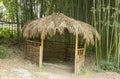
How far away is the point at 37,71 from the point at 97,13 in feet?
10.2

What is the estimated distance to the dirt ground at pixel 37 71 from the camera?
717cm

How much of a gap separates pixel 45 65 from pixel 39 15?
3.36 metres

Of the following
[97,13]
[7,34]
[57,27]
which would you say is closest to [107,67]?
[97,13]

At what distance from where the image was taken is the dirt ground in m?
7.17

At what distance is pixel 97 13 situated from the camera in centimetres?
909

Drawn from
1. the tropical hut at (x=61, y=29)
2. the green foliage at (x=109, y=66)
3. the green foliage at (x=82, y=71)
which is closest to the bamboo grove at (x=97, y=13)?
the green foliage at (x=109, y=66)

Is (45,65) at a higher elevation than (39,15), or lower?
lower

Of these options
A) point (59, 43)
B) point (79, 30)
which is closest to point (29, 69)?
point (79, 30)

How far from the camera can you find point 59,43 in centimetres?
1020

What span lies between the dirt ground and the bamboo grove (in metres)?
0.76

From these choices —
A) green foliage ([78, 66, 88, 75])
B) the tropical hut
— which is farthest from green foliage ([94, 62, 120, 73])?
the tropical hut

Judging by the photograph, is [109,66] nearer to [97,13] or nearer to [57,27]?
[97,13]

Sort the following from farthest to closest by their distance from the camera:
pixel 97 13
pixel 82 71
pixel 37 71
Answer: pixel 97 13 < pixel 82 71 < pixel 37 71

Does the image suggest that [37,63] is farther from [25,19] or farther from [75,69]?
[25,19]
